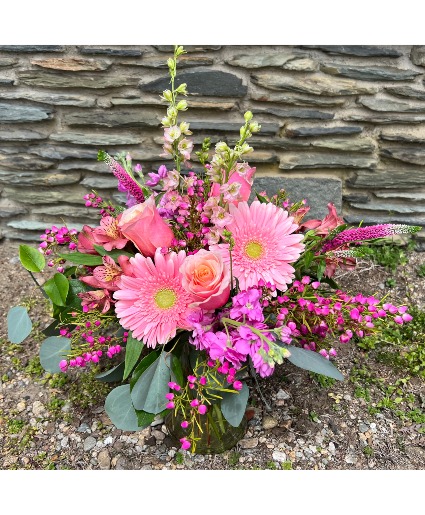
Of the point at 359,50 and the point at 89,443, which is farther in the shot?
the point at 359,50

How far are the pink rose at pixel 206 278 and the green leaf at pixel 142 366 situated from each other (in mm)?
184

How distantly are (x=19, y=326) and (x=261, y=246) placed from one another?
59cm

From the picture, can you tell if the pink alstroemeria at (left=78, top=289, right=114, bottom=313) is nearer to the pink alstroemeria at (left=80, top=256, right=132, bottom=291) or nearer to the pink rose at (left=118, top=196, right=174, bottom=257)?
the pink alstroemeria at (left=80, top=256, right=132, bottom=291)

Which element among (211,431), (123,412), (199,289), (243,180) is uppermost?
(243,180)

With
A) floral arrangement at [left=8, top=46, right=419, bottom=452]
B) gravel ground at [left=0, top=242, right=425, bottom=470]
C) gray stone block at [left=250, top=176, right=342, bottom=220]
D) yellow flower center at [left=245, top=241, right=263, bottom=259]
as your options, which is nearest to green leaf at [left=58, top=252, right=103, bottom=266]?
floral arrangement at [left=8, top=46, right=419, bottom=452]

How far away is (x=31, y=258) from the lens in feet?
3.88

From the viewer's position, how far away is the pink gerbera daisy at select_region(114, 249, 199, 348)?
1.05 m

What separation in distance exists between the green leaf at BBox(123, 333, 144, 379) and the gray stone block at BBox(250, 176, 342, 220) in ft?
3.90

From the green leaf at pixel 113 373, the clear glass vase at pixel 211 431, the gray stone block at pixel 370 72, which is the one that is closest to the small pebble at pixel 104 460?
the clear glass vase at pixel 211 431

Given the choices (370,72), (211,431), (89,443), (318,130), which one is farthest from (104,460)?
(370,72)

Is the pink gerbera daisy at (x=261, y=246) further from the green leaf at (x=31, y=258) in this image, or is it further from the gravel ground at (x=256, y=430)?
the gravel ground at (x=256, y=430)

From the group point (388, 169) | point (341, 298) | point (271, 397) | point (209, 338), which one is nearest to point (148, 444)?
point (271, 397)

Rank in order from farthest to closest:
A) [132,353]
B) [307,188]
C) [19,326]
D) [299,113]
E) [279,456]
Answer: [307,188], [299,113], [279,456], [19,326], [132,353]

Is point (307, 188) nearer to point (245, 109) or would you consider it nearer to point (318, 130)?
point (318, 130)
